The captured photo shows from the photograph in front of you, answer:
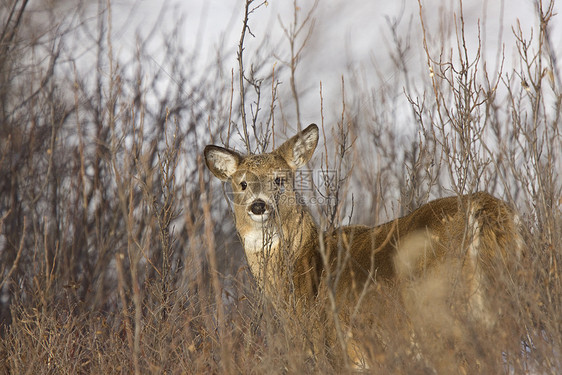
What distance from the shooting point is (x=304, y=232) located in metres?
5.96

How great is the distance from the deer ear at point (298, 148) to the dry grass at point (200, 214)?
0.20 m

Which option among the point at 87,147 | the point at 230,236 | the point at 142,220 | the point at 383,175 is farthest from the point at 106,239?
the point at 383,175

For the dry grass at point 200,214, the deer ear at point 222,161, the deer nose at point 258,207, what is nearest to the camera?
the dry grass at point 200,214

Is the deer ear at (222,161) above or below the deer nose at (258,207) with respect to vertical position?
above

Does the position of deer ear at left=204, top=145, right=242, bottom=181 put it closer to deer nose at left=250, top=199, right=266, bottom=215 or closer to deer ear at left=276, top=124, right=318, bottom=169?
deer ear at left=276, top=124, right=318, bottom=169

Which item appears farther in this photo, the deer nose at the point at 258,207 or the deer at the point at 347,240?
the deer nose at the point at 258,207

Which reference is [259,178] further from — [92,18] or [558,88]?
[92,18]

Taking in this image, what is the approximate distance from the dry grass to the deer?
16 cm

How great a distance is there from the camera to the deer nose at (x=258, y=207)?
5496 mm

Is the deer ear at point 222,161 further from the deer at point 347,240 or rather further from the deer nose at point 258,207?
the deer nose at point 258,207

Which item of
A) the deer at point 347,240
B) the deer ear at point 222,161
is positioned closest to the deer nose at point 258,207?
the deer at point 347,240

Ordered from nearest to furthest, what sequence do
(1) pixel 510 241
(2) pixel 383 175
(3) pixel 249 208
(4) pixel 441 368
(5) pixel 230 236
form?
(4) pixel 441 368, (1) pixel 510 241, (3) pixel 249 208, (2) pixel 383 175, (5) pixel 230 236

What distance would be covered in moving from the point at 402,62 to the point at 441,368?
19.4 ft

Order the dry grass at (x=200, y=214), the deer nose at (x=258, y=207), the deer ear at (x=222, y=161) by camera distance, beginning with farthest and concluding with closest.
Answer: the deer ear at (x=222, y=161) → the deer nose at (x=258, y=207) → the dry grass at (x=200, y=214)
